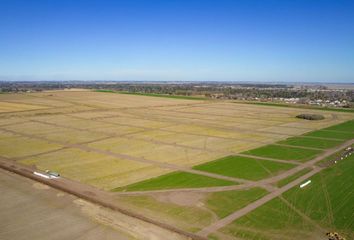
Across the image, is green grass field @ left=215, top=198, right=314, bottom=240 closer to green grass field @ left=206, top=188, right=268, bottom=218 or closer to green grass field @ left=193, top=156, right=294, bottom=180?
green grass field @ left=206, top=188, right=268, bottom=218

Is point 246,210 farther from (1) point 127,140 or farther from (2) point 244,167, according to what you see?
(1) point 127,140

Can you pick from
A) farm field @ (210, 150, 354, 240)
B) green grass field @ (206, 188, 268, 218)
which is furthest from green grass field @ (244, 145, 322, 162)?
green grass field @ (206, 188, 268, 218)

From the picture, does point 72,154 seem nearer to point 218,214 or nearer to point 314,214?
point 218,214

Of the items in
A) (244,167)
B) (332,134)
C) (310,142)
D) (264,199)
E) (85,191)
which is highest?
(332,134)

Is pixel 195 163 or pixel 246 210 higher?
pixel 195 163

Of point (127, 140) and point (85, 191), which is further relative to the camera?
point (127, 140)

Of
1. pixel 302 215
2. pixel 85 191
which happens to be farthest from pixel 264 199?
pixel 85 191
